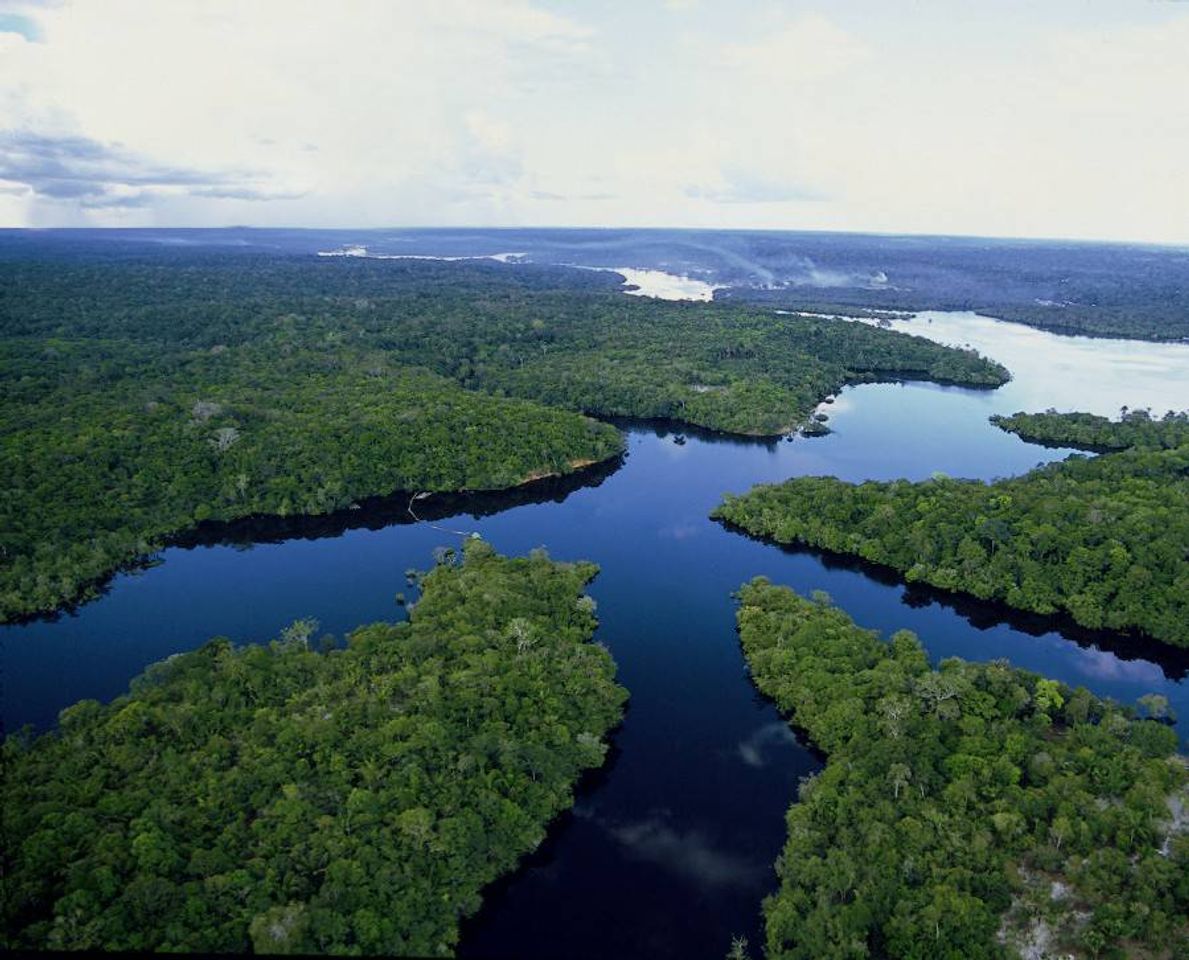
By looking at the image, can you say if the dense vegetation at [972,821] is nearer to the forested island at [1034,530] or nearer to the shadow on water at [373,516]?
the forested island at [1034,530]

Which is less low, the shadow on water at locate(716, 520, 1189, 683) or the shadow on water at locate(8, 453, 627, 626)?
the shadow on water at locate(8, 453, 627, 626)

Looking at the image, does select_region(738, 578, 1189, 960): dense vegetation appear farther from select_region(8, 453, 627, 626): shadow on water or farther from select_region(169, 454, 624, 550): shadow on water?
select_region(8, 453, 627, 626): shadow on water

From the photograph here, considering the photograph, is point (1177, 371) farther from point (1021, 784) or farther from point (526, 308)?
point (1021, 784)

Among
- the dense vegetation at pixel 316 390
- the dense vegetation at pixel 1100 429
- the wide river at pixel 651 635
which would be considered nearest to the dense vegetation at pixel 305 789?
the wide river at pixel 651 635

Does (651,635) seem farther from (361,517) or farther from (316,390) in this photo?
(316,390)

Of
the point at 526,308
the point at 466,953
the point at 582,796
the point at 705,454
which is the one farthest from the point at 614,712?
the point at 526,308

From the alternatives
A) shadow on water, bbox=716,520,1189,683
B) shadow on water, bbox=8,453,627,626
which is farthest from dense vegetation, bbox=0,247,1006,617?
shadow on water, bbox=716,520,1189,683
